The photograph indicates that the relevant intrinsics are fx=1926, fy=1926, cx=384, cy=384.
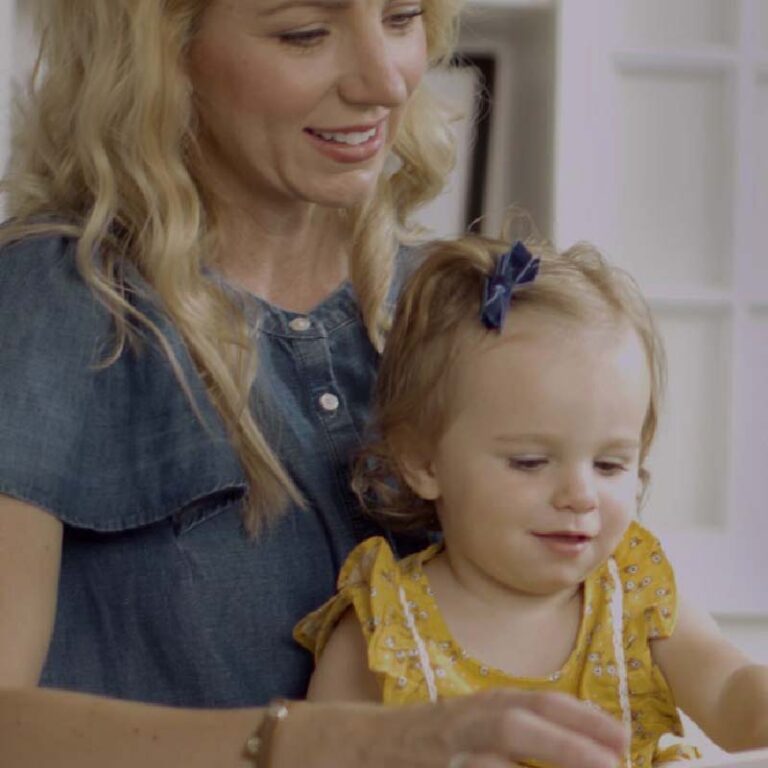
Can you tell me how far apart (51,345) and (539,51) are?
62.5 inches

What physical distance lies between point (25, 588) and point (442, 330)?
0.43 meters

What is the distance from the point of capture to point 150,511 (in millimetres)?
1761

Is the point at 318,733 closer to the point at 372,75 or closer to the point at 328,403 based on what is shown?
the point at 328,403

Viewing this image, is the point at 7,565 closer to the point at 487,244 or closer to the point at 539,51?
the point at 487,244

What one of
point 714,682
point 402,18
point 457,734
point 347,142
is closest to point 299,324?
point 347,142

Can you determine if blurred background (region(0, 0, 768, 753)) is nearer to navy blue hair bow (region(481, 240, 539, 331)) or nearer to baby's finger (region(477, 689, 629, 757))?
navy blue hair bow (region(481, 240, 539, 331))

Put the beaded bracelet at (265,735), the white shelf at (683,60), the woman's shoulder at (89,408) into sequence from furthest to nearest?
the white shelf at (683,60) → the woman's shoulder at (89,408) → the beaded bracelet at (265,735)

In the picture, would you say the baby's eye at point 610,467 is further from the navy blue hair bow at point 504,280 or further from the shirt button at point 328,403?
the shirt button at point 328,403

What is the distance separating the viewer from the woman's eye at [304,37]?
1832mm

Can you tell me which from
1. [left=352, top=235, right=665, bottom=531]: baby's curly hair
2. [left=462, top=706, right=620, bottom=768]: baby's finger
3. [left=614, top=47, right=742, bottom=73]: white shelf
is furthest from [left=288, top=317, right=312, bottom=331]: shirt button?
[left=614, top=47, right=742, bottom=73]: white shelf

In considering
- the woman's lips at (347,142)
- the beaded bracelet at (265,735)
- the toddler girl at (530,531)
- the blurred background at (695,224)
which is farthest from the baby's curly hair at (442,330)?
the blurred background at (695,224)

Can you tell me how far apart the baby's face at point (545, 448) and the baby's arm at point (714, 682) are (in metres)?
→ 0.11

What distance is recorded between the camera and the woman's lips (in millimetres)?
1855

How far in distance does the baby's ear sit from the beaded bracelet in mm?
348
